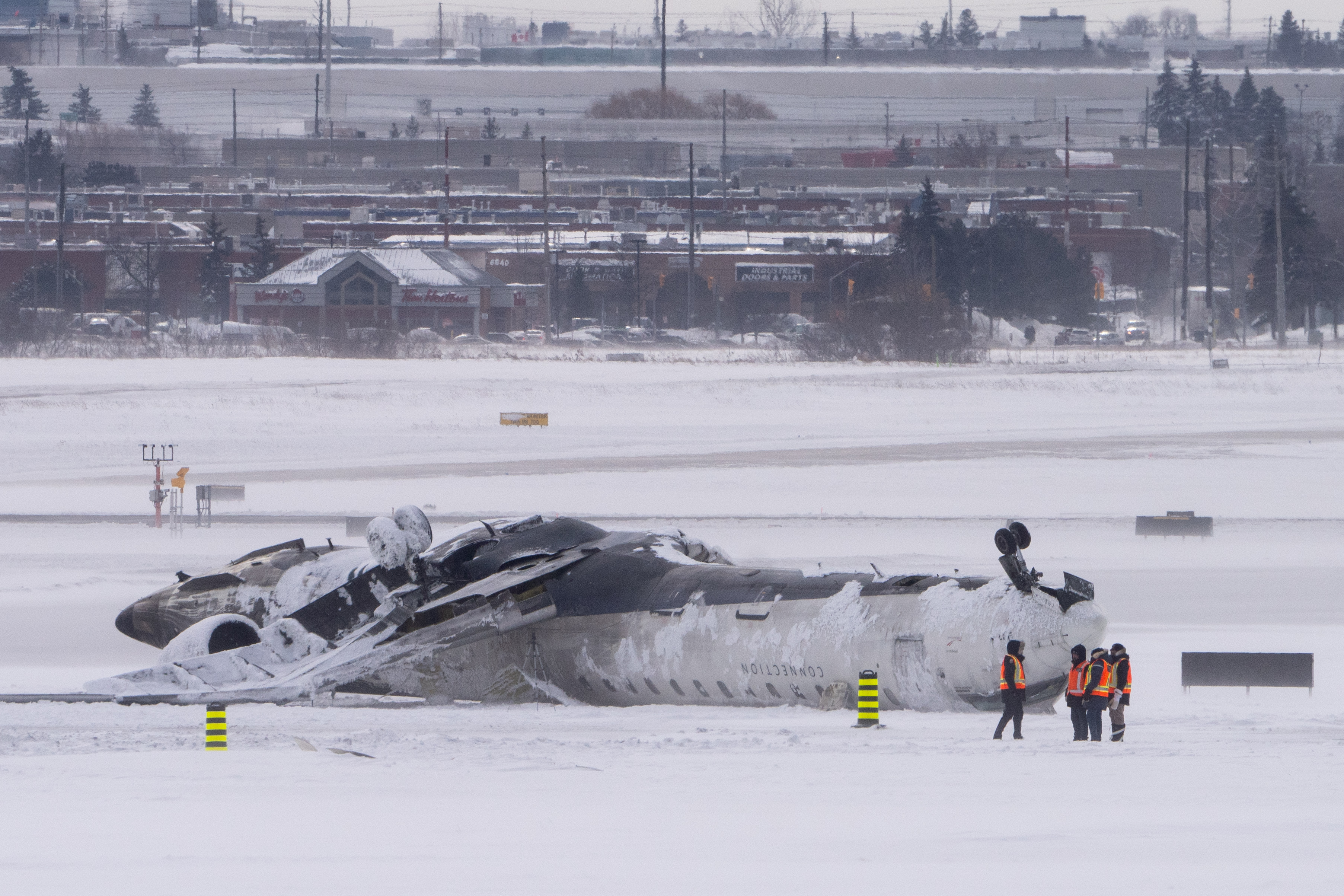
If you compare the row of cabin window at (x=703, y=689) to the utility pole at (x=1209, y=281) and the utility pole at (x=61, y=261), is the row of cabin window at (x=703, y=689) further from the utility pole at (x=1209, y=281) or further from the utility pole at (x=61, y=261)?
the utility pole at (x=61, y=261)

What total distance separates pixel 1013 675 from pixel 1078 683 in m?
0.98

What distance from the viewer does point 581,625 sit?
64.2 feet

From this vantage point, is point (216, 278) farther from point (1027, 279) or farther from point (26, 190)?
point (1027, 279)

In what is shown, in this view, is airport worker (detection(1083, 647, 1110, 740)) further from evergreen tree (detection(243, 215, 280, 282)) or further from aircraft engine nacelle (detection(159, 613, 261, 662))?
evergreen tree (detection(243, 215, 280, 282))

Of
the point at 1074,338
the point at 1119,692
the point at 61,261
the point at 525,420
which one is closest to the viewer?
the point at 1119,692

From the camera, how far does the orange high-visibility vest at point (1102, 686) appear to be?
17.3 meters

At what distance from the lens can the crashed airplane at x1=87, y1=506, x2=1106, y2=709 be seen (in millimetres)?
17516

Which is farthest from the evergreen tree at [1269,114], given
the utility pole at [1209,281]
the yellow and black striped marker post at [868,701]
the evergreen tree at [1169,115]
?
the yellow and black striped marker post at [868,701]

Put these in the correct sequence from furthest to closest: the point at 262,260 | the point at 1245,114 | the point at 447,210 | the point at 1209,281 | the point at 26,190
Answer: the point at 1245,114
the point at 26,190
the point at 447,210
the point at 262,260
the point at 1209,281

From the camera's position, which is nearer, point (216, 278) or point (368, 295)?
point (368, 295)

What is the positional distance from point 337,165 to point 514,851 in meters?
160

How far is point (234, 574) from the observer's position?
22.8 meters

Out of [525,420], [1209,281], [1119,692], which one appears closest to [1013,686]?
[1119,692]

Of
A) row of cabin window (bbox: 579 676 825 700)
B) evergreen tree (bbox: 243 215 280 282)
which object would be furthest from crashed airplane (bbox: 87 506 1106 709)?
evergreen tree (bbox: 243 215 280 282)
